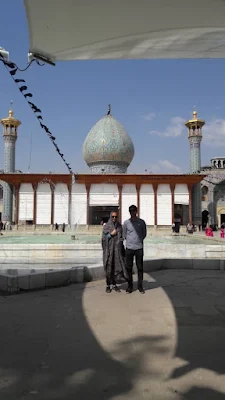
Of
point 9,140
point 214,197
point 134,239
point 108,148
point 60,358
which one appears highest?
point 9,140

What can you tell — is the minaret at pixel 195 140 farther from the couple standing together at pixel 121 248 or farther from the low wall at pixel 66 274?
the couple standing together at pixel 121 248

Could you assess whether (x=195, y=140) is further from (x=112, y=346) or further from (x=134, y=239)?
(x=112, y=346)

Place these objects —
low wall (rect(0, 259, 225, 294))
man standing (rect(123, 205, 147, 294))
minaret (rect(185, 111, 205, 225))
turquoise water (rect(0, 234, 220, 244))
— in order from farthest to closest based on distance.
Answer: minaret (rect(185, 111, 205, 225)), turquoise water (rect(0, 234, 220, 244)), man standing (rect(123, 205, 147, 294)), low wall (rect(0, 259, 225, 294))

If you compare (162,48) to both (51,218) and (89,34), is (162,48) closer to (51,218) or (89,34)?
(89,34)

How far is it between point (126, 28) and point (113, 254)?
2836 millimetres

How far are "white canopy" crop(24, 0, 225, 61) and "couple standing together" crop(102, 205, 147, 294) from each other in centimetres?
210

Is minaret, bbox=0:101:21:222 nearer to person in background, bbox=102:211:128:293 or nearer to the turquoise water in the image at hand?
the turquoise water

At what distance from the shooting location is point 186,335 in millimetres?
2732

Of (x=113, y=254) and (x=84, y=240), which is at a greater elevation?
(x=113, y=254)

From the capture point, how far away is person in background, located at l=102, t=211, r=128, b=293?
14.8 ft

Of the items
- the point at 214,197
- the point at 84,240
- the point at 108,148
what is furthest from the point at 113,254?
the point at 214,197

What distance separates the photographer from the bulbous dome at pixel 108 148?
31.9 m

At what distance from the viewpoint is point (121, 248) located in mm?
4629

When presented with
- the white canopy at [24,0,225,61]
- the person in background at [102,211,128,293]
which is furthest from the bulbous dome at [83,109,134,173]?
the white canopy at [24,0,225,61]
